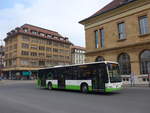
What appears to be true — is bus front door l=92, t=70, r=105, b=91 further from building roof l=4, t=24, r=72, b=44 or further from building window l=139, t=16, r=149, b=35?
building roof l=4, t=24, r=72, b=44

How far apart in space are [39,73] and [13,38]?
48642 mm

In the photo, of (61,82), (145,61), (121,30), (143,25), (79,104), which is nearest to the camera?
(79,104)

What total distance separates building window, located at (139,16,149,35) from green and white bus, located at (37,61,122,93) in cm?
996

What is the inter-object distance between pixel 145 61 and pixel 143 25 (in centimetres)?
510

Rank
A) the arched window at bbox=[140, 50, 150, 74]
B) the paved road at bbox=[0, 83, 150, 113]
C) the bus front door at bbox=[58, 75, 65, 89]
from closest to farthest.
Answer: the paved road at bbox=[0, 83, 150, 113] < the bus front door at bbox=[58, 75, 65, 89] < the arched window at bbox=[140, 50, 150, 74]

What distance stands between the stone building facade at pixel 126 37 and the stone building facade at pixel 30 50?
3999cm

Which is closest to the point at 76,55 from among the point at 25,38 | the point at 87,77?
the point at 25,38

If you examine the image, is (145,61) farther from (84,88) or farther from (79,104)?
(79,104)

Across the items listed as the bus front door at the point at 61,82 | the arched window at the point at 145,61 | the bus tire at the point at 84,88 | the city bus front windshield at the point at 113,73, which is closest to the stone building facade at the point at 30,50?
the bus front door at the point at 61,82

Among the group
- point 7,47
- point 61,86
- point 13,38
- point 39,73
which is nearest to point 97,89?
point 61,86

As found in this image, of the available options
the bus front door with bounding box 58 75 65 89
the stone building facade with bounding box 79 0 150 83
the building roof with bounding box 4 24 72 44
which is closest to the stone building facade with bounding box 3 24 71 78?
the building roof with bounding box 4 24 72 44

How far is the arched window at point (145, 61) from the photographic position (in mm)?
21016

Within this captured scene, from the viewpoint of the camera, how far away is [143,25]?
867 inches

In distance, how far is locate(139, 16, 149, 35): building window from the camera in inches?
853
